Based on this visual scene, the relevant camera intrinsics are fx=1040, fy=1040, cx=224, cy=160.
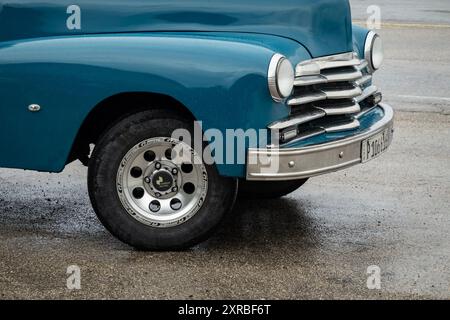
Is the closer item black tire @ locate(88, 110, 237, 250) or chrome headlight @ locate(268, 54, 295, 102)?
chrome headlight @ locate(268, 54, 295, 102)

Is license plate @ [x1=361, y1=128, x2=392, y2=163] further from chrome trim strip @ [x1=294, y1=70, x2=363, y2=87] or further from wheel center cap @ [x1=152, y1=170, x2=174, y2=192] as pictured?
wheel center cap @ [x1=152, y1=170, x2=174, y2=192]

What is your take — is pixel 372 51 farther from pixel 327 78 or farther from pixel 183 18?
pixel 183 18

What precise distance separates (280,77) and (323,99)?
407 millimetres

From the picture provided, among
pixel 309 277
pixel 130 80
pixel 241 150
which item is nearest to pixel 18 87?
pixel 130 80

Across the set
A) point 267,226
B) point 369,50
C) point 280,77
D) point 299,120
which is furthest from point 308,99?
point 369,50

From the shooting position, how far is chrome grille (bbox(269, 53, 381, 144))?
5.41 m

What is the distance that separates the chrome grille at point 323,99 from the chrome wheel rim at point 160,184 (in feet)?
1.75

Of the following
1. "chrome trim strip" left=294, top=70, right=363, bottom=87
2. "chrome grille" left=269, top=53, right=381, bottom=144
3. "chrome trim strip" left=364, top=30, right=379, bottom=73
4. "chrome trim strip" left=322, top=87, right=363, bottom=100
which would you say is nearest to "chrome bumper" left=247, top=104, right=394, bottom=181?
"chrome grille" left=269, top=53, right=381, bottom=144

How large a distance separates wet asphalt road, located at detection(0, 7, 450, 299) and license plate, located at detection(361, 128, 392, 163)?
1.68 ft

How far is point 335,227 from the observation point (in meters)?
6.22

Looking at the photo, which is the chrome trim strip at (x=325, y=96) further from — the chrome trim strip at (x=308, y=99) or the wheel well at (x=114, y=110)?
the wheel well at (x=114, y=110)

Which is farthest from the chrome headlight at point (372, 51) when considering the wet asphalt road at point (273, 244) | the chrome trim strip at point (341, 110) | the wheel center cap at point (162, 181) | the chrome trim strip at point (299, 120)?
the wheel center cap at point (162, 181)
